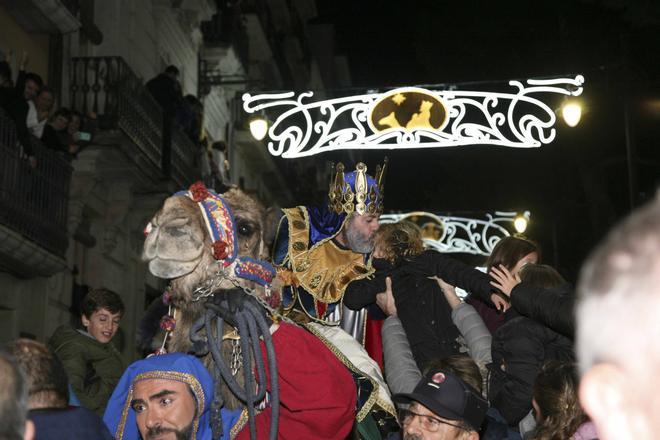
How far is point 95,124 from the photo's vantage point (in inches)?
699

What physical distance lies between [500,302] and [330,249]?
61.6 inches

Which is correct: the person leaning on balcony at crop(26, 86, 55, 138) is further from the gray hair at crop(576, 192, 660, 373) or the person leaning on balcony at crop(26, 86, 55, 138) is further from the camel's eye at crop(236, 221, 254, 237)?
the gray hair at crop(576, 192, 660, 373)

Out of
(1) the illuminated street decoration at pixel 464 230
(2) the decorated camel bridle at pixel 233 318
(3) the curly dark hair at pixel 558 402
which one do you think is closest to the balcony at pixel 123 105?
(1) the illuminated street decoration at pixel 464 230

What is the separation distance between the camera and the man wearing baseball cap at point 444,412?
462 cm

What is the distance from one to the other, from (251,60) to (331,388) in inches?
1200

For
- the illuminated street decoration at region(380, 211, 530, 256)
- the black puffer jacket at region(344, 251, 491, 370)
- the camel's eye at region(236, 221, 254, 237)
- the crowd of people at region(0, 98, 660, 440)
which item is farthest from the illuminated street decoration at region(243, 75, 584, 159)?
the illuminated street decoration at region(380, 211, 530, 256)

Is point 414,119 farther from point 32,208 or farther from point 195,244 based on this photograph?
point 32,208

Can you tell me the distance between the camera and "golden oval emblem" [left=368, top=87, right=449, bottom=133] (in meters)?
10.2

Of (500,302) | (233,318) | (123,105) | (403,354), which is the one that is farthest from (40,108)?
(233,318)

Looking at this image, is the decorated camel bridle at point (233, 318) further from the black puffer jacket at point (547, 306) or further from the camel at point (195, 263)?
the black puffer jacket at point (547, 306)

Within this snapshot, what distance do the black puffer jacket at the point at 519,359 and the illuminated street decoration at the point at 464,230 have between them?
1460 centimetres

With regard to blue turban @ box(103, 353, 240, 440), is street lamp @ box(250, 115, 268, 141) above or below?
above

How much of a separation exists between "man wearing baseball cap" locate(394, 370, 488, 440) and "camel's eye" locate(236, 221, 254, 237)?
98 centimetres

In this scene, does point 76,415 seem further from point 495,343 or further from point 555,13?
point 555,13
